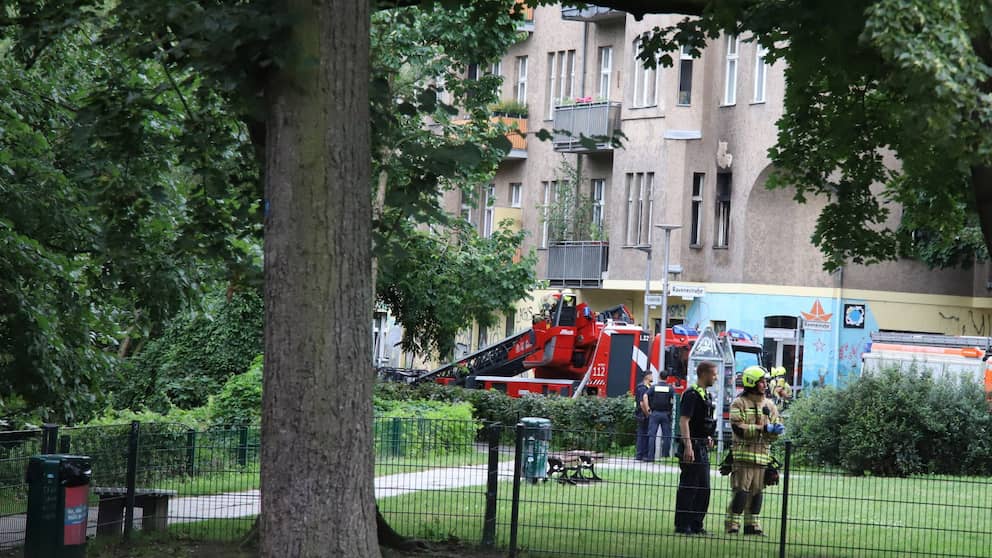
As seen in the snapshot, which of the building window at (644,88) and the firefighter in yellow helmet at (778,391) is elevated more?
the building window at (644,88)

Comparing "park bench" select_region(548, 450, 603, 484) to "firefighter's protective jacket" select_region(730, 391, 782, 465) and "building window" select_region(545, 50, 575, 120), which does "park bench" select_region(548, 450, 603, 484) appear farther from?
"building window" select_region(545, 50, 575, 120)

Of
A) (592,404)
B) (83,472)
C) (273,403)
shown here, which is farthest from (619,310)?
(273,403)

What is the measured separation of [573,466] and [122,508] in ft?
16.8

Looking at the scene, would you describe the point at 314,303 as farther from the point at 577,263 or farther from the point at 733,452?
the point at 577,263

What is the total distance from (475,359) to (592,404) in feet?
32.7

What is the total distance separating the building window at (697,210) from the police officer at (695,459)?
91.8 feet

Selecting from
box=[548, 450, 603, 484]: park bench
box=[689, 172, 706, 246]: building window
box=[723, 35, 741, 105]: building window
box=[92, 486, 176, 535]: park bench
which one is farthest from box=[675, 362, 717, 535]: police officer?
box=[689, 172, 706, 246]: building window

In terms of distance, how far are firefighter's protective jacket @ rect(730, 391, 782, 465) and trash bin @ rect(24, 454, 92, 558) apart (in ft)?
21.9

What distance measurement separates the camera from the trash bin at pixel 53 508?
10828 mm

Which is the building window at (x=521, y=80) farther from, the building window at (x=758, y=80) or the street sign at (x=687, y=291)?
the street sign at (x=687, y=291)

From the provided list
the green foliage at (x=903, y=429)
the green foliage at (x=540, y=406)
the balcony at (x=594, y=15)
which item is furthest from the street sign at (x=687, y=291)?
the green foliage at (x=903, y=429)

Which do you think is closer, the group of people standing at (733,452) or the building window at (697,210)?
the group of people standing at (733,452)

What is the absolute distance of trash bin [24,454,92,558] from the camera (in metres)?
10.8

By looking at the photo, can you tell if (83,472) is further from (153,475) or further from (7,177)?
(7,177)
